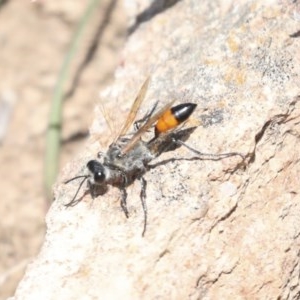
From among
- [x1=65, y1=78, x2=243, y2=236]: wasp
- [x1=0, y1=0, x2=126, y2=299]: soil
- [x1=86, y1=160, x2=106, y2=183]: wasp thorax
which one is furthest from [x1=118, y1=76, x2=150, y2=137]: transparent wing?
[x1=0, y1=0, x2=126, y2=299]: soil

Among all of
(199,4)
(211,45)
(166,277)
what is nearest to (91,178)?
(166,277)

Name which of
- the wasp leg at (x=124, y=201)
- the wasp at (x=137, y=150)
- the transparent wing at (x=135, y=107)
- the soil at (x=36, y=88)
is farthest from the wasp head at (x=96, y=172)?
the soil at (x=36, y=88)

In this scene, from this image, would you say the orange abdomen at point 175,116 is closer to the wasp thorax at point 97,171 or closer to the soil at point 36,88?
the wasp thorax at point 97,171

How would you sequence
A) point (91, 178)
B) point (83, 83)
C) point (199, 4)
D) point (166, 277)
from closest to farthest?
point (166, 277)
point (91, 178)
point (199, 4)
point (83, 83)

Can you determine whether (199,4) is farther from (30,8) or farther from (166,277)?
(30,8)

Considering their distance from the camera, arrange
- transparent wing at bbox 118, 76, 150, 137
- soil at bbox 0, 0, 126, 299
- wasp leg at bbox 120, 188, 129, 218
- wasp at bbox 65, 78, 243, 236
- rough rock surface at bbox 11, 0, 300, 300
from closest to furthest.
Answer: rough rock surface at bbox 11, 0, 300, 300 → wasp leg at bbox 120, 188, 129, 218 → wasp at bbox 65, 78, 243, 236 → transparent wing at bbox 118, 76, 150, 137 → soil at bbox 0, 0, 126, 299

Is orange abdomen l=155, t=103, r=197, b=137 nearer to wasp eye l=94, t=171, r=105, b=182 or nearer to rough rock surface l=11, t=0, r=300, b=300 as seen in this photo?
rough rock surface l=11, t=0, r=300, b=300
